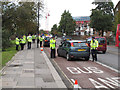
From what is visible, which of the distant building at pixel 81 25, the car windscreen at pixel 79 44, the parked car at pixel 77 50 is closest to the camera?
the parked car at pixel 77 50

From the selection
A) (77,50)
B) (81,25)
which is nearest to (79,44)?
(77,50)

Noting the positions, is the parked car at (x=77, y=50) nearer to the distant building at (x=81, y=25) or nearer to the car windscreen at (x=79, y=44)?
the car windscreen at (x=79, y=44)

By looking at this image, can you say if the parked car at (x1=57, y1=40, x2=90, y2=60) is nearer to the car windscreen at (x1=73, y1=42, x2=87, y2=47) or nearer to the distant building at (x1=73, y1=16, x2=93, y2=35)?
the car windscreen at (x1=73, y1=42, x2=87, y2=47)

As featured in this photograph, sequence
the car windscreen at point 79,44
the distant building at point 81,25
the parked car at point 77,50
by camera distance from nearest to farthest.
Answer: the parked car at point 77,50
the car windscreen at point 79,44
the distant building at point 81,25

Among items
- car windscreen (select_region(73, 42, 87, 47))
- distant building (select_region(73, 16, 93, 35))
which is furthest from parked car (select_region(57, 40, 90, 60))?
distant building (select_region(73, 16, 93, 35))

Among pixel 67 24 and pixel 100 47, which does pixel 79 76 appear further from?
pixel 67 24

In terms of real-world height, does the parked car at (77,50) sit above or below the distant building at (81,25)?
below

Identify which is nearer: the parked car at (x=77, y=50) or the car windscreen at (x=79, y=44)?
the parked car at (x=77, y=50)

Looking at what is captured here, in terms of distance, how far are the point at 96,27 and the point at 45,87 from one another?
171ft

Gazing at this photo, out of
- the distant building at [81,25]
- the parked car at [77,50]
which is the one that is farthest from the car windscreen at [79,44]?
the distant building at [81,25]

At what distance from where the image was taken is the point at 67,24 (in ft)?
282

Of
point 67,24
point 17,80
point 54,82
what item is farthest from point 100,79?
point 67,24

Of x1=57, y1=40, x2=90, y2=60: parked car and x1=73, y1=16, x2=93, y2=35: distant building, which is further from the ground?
x1=73, y1=16, x2=93, y2=35: distant building

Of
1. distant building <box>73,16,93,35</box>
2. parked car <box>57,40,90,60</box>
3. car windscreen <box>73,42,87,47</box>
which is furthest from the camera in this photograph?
distant building <box>73,16,93,35</box>
